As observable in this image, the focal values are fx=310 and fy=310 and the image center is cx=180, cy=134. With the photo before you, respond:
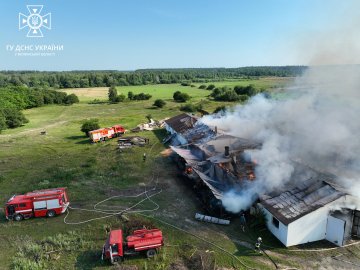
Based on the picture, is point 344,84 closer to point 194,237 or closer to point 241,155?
point 241,155

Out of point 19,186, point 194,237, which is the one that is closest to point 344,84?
point 194,237

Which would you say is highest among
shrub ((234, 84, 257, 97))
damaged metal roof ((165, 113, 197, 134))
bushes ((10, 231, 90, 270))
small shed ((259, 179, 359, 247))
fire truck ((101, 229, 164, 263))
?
shrub ((234, 84, 257, 97))

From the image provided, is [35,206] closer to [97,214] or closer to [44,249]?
[97,214]

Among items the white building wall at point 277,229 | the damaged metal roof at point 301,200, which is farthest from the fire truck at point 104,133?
the damaged metal roof at point 301,200

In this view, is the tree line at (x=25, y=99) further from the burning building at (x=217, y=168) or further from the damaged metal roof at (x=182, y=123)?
the burning building at (x=217, y=168)

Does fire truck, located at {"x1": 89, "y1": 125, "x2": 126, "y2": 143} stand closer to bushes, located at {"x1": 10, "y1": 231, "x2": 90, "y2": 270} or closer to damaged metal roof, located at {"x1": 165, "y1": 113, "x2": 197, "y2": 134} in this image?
damaged metal roof, located at {"x1": 165, "y1": 113, "x2": 197, "y2": 134}

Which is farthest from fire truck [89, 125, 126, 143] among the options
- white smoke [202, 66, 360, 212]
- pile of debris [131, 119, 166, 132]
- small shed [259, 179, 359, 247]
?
small shed [259, 179, 359, 247]

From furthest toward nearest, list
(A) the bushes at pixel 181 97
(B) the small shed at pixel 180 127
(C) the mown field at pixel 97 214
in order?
(A) the bushes at pixel 181 97
(B) the small shed at pixel 180 127
(C) the mown field at pixel 97 214
